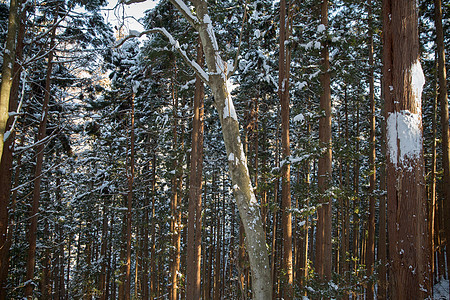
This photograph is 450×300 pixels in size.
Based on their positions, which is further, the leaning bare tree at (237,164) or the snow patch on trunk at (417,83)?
the snow patch on trunk at (417,83)

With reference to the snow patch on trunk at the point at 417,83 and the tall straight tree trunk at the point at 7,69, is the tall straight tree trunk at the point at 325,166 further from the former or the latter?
the tall straight tree trunk at the point at 7,69

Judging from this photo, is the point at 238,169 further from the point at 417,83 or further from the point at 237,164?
the point at 417,83

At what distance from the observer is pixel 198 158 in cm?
1180

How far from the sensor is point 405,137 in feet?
12.5

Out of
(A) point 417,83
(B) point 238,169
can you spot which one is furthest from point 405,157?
(B) point 238,169

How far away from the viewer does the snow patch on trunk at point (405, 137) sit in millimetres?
3765

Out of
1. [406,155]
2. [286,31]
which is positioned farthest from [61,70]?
[406,155]

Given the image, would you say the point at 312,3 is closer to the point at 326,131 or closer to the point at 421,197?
the point at 326,131

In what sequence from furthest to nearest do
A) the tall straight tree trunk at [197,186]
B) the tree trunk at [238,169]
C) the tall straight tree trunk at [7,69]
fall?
the tall straight tree trunk at [197,186]
the tall straight tree trunk at [7,69]
the tree trunk at [238,169]

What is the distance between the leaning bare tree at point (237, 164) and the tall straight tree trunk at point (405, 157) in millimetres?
1805

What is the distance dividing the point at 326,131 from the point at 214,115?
8147mm

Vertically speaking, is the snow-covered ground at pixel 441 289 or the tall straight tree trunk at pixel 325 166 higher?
the tall straight tree trunk at pixel 325 166

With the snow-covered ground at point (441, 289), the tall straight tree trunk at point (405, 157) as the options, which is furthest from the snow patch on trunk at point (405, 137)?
the snow-covered ground at point (441, 289)

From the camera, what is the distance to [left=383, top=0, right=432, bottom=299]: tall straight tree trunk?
11.7 feet
